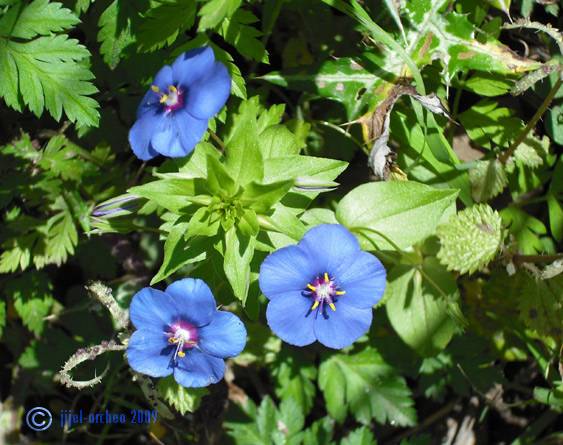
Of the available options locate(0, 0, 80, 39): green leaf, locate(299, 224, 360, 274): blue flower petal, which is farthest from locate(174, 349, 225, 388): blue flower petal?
locate(0, 0, 80, 39): green leaf

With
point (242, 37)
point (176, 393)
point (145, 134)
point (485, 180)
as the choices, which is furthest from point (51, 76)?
point (485, 180)

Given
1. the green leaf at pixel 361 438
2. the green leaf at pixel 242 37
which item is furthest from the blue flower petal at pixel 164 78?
the green leaf at pixel 361 438

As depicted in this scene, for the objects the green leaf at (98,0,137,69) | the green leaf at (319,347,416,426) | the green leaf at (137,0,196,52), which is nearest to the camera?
the green leaf at (137,0,196,52)

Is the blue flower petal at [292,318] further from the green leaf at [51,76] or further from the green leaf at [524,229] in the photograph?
the green leaf at [524,229]

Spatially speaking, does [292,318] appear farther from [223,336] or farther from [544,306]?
[544,306]

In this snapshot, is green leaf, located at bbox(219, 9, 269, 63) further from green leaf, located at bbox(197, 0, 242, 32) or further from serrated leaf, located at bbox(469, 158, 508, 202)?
serrated leaf, located at bbox(469, 158, 508, 202)
